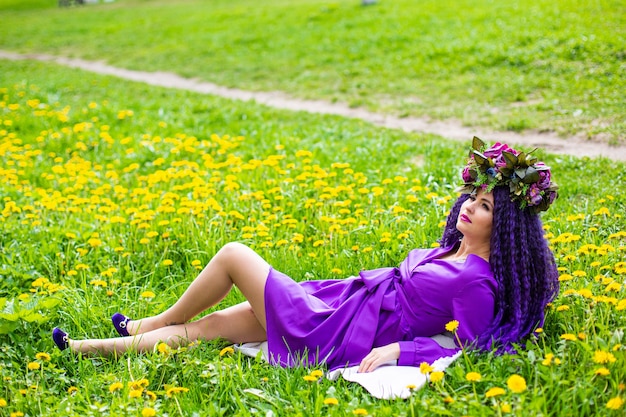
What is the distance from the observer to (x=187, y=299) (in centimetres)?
361

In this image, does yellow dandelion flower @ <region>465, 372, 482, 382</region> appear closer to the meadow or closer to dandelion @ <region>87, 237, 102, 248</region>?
the meadow

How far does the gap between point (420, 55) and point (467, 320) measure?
791 centimetres

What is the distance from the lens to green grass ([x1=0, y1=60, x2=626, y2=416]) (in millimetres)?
2938

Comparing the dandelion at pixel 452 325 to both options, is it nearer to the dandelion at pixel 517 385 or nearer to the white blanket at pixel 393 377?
the white blanket at pixel 393 377

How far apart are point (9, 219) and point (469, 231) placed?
3.63m

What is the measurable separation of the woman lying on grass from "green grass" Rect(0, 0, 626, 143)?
3434mm

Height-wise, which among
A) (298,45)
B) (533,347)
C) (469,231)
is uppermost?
(298,45)

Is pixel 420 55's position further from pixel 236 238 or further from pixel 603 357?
pixel 603 357

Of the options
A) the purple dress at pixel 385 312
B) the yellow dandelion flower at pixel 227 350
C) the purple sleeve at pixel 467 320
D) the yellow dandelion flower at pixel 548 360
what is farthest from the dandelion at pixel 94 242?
the yellow dandelion flower at pixel 548 360

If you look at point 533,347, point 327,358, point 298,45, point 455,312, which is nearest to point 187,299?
point 327,358

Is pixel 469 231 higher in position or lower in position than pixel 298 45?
lower

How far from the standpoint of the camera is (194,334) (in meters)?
3.60

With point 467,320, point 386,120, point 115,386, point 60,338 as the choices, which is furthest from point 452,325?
point 386,120

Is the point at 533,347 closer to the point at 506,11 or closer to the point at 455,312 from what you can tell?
the point at 455,312
